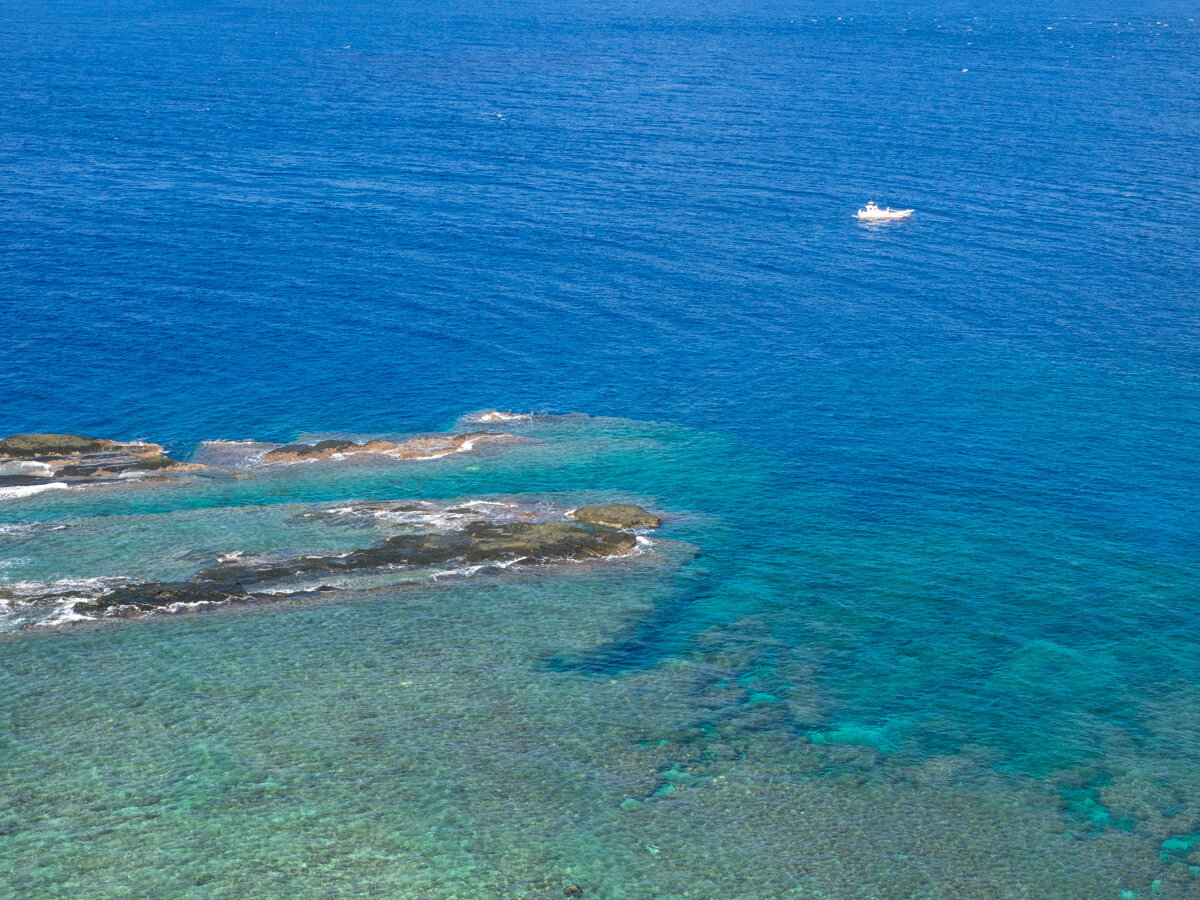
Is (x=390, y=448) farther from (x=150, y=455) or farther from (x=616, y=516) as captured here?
(x=616, y=516)

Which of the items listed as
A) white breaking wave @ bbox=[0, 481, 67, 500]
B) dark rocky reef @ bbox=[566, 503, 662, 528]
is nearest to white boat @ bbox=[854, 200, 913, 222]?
dark rocky reef @ bbox=[566, 503, 662, 528]

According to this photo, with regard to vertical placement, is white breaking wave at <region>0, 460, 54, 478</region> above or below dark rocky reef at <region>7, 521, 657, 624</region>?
below

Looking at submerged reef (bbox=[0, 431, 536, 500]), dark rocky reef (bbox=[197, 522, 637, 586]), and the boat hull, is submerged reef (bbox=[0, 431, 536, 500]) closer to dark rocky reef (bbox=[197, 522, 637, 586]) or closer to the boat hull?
dark rocky reef (bbox=[197, 522, 637, 586])

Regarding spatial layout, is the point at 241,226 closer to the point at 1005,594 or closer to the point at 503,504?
the point at 503,504

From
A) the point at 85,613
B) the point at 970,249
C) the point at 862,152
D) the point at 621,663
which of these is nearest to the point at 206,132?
the point at 862,152

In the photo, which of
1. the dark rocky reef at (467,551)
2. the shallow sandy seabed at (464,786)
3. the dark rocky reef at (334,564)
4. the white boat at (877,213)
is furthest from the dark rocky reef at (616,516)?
the white boat at (877,213)

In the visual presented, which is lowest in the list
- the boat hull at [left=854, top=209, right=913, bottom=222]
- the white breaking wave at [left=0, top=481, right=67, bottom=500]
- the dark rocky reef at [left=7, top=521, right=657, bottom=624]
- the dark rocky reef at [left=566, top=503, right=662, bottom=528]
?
the white breaking wave at [left=0, top=481, right=67, bottom=500]

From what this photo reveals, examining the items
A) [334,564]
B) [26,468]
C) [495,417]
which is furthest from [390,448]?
[26,468]
